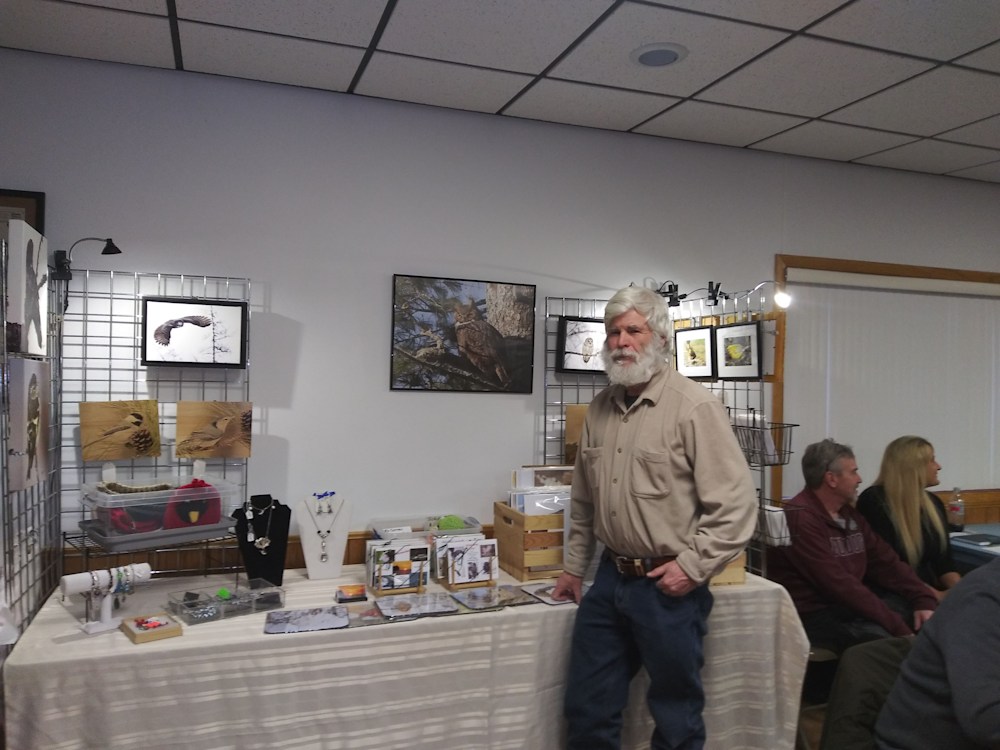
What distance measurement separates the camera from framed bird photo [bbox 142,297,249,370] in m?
2.76

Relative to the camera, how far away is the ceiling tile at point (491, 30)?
90.7 inches

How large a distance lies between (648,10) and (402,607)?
80.7 inches

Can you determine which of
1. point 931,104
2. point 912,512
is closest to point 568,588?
point 912,512

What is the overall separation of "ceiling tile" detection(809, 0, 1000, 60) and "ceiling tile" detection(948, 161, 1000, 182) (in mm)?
1734

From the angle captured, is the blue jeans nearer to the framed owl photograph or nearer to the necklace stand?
the necklace stand

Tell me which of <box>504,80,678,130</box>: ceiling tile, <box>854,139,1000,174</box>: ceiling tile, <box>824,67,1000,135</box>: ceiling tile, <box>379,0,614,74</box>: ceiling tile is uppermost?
<box>854,139,1000,174</box>: ceiling tile

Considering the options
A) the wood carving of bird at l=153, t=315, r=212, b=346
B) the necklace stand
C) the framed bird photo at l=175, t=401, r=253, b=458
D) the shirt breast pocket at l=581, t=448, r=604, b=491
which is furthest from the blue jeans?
the wood carving of bird at l=153, t=315, r=212, b=346

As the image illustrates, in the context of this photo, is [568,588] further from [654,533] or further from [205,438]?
[205,438]

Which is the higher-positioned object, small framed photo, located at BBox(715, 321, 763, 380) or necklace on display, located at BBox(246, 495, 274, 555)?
small framed photo, located at BBox(715, 321, 763, 380)

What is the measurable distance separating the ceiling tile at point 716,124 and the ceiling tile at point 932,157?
78 cm

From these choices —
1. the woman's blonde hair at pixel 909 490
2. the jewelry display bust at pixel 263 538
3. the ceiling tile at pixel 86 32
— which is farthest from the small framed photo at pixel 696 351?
the ceiling tile at pixel 86 32

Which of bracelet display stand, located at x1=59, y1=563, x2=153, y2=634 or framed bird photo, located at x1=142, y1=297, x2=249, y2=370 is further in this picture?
framed bird photo, located at x1=142, y1=297, x2=249, y2=370

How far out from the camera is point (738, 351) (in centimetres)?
304

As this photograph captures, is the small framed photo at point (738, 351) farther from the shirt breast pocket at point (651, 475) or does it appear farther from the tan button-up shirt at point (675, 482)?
the shirt breast pocket at point (651, 475)
